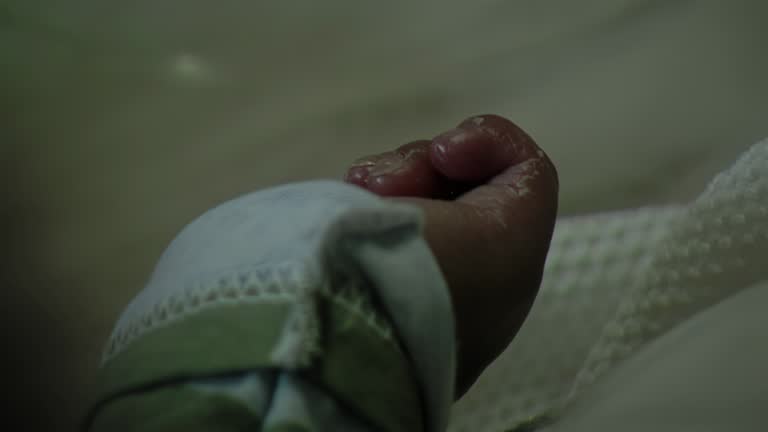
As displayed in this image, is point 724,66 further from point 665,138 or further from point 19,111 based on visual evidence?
point 19,111

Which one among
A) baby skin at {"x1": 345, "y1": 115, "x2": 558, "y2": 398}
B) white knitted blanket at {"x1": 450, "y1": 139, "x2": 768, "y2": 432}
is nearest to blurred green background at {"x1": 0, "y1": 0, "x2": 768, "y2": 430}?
white knitted blanket at {"x1": 450, "y1": 139, "x2": 768, "y2": 432}

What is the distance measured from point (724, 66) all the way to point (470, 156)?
0.36 meters

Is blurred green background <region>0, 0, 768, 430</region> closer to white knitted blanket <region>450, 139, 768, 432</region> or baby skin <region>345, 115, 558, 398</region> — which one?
white knitted blanket <region>450, 139, 768, 432</region>

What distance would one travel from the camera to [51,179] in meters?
0.63

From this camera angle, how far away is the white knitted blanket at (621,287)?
1.53 ft

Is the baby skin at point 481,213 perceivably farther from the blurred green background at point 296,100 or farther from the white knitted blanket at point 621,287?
the blurred green background at point 296,100

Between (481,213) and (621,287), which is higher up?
(481,213)

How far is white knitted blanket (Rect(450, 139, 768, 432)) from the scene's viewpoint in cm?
47

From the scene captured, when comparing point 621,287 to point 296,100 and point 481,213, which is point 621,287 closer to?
point 481,213

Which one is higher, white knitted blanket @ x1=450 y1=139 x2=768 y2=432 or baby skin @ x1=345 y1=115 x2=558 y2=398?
baby skin @ x1=345 y1=115 x2=558 y2=398

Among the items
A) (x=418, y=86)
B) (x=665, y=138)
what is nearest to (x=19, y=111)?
(x=418, y=86)

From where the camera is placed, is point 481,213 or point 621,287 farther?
point 621,287

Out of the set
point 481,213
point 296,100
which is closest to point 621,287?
point 481,213

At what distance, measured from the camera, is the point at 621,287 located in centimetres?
51
